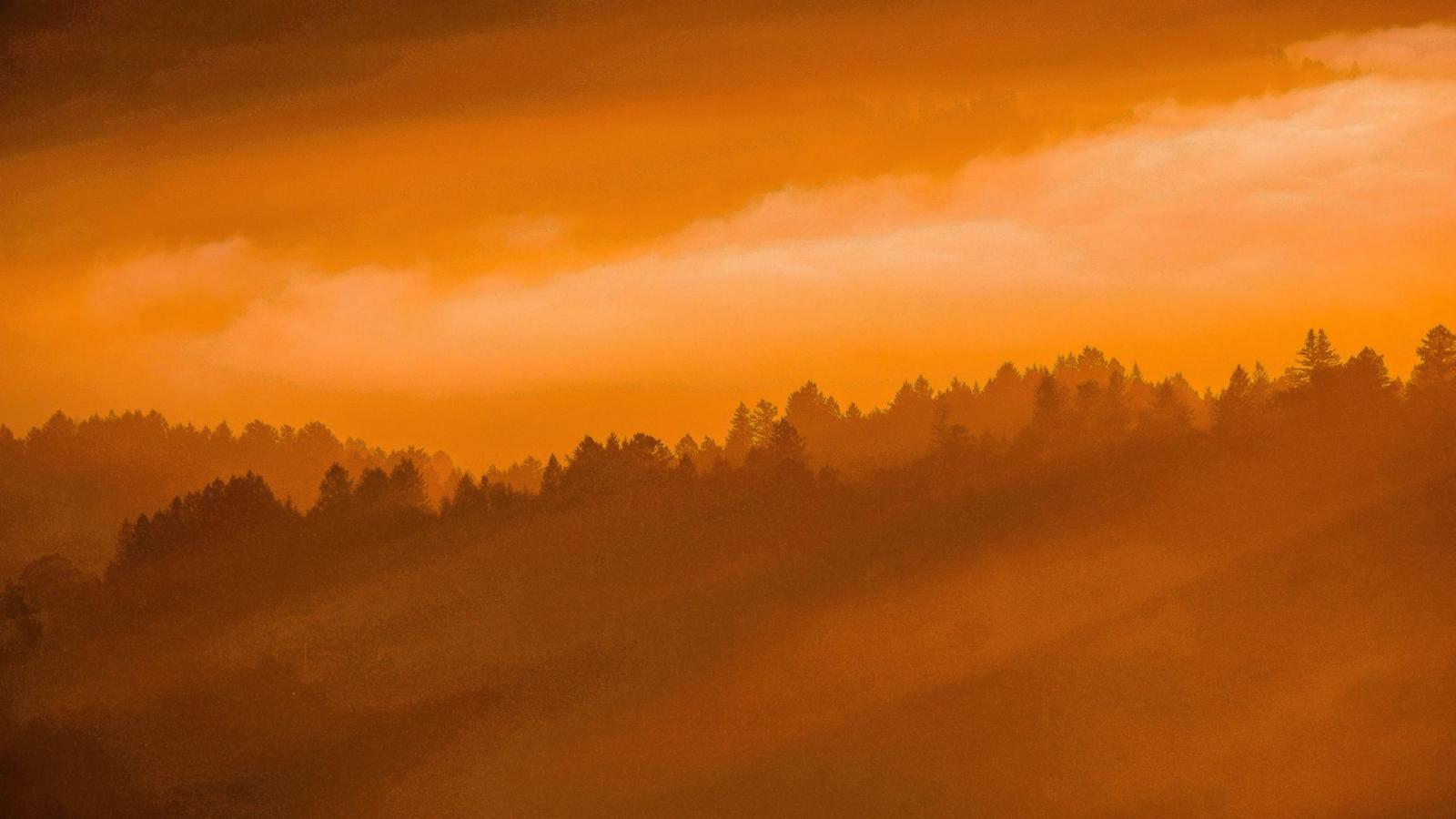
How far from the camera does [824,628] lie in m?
97.2

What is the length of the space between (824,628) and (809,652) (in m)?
3.30

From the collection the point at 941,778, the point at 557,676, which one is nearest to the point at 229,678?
the point at 557,676

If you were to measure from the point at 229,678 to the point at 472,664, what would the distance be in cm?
1464

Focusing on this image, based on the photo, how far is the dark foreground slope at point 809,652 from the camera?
8169 centimetres

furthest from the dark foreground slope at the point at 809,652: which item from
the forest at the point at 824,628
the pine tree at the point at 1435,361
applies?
the pine tree at the point at 1435,361

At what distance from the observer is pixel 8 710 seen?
95.4 metres

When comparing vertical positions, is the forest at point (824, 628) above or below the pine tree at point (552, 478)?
below

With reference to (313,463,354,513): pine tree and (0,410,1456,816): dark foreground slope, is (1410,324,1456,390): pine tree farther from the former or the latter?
(313,463,354,513): pine tree

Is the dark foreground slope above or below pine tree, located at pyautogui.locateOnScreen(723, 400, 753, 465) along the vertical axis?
below

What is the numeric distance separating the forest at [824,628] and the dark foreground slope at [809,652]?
9.2 inches

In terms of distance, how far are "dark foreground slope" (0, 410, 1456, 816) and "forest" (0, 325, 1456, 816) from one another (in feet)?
0.76

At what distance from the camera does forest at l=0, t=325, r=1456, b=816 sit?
8231 cm

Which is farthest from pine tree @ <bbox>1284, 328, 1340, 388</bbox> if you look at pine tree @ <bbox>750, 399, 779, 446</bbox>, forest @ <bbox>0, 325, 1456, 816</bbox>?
pine tree @ <bbox>750, 399, 779, 446</bbox>

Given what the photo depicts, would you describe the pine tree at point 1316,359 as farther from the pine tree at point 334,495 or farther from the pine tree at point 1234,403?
the pine tree at point 334,495
